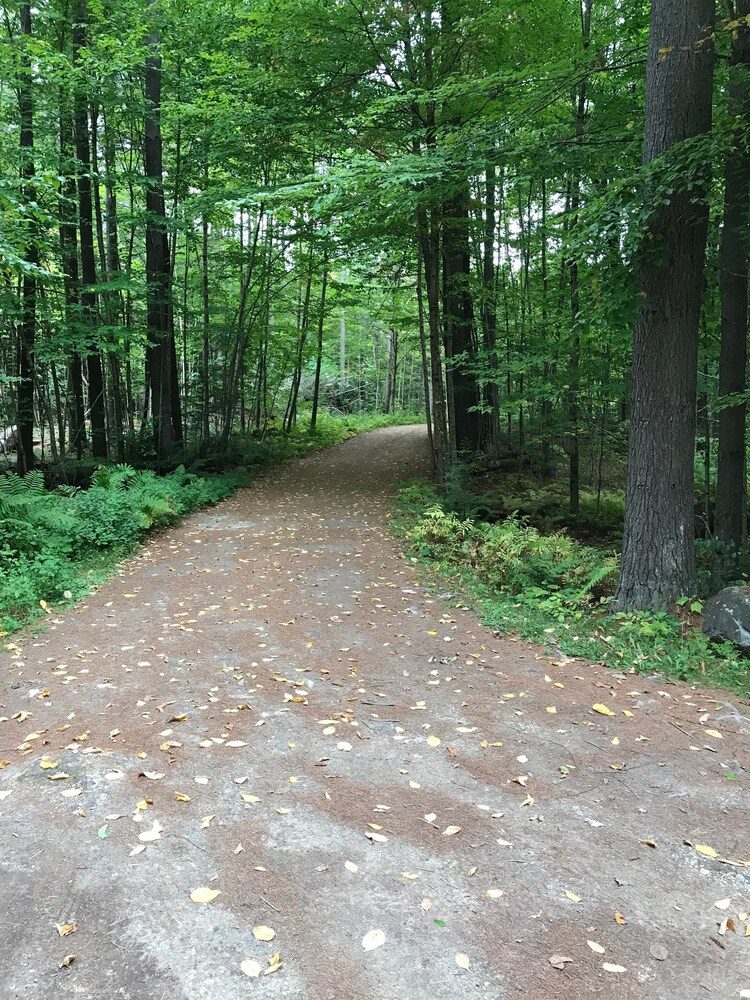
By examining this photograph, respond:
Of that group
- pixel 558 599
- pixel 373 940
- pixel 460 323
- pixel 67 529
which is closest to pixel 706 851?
pixel 373 940

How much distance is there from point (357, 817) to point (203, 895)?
3.09 feet

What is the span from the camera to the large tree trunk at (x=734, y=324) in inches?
249

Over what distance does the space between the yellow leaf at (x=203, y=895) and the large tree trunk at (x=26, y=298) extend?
1039cm

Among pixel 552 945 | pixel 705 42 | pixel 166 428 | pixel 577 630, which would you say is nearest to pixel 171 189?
pixel 166 428

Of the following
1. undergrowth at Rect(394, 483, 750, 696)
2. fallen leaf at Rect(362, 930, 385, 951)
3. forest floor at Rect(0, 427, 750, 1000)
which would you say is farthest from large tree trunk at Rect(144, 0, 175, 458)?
fallen leaf at Rect(362, 930, 385, 951)

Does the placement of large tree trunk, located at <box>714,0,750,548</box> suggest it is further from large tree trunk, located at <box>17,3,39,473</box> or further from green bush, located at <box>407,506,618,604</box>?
large tree trunk, located at <box>17,3,39,473</box>

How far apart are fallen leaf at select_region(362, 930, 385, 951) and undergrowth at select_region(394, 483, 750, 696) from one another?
365cm

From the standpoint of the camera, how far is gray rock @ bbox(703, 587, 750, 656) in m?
5.51

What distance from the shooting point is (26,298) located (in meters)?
11.7

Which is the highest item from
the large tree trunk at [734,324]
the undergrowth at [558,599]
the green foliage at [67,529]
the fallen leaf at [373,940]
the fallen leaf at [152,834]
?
the large tree trunk at [734,324]

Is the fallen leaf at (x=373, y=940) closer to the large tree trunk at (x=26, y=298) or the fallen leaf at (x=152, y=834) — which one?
the fallen leaf at (x=152, y=834)

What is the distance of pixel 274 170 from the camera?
1555 centimetres

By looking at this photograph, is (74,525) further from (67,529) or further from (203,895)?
(203,895)

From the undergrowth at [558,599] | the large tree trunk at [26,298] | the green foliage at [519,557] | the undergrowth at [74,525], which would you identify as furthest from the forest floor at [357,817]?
the large tree trunk at [26,298]
